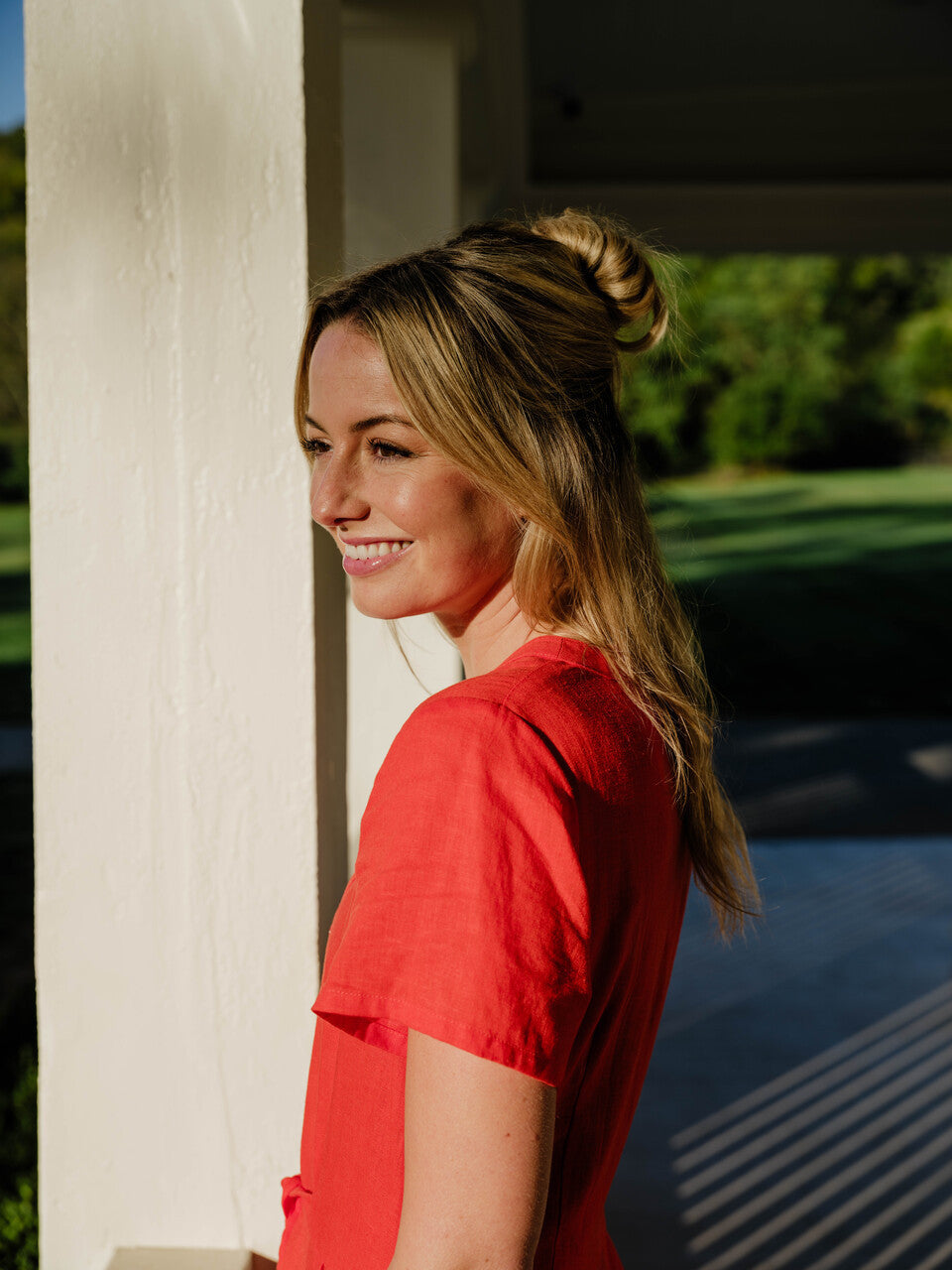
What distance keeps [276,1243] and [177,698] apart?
1.97 ft

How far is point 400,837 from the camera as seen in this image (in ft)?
2.61

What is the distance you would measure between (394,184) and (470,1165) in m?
2.16

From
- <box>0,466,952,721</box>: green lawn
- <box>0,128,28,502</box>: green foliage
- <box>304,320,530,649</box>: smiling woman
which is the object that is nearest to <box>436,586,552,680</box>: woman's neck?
<box>304,320,530,649</box>: smiling woman

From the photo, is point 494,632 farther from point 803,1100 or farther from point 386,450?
point 803,1100

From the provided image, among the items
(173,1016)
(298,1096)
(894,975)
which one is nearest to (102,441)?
(173,1016)

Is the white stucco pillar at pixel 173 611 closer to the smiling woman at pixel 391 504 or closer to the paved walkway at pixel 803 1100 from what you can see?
the smiling woman at pixel 391 504

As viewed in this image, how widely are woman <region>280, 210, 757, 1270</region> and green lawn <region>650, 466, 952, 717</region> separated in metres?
13.9

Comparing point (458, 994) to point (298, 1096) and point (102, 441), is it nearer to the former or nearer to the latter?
point (298, 1096)

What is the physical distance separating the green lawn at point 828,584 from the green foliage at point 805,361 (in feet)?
2.57

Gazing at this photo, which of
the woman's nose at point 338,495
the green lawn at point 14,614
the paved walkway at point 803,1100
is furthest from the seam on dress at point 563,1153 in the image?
the green lawn at point 14,614

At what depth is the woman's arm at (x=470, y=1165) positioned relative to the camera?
753 mm

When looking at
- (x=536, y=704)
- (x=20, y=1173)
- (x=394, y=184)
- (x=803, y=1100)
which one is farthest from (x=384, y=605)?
(x=803, y=1100)

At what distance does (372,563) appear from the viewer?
1.05 meters

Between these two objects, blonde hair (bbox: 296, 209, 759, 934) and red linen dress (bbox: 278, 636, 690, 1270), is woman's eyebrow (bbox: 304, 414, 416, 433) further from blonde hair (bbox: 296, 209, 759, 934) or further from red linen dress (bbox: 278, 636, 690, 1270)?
red linen dress (bbox: 278, 636, 690, 1270)
